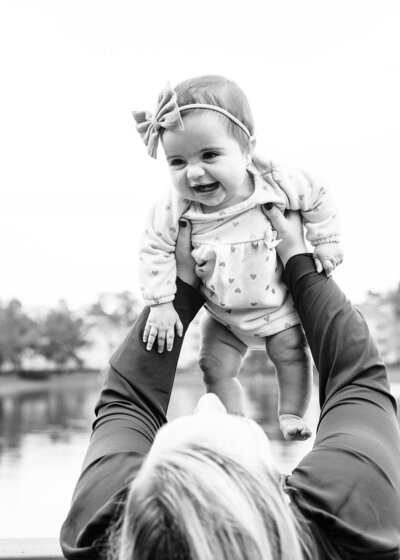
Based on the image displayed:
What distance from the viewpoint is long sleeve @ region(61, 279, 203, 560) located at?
1.01m

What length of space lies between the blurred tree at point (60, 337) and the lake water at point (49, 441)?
9.30 feet

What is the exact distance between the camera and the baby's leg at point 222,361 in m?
1.62

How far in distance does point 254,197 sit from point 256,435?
69cm

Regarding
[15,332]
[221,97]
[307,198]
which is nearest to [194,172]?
[221,97]

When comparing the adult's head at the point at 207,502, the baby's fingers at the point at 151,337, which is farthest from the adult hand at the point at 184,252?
the adult's head at the point at 207,502

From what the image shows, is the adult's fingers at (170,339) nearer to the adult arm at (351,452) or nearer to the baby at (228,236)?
the baby at (228,236)

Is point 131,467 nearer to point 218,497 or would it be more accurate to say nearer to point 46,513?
point 218,497

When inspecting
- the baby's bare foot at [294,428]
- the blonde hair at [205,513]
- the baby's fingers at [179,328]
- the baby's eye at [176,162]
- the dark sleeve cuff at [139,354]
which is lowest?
the baby's bare foot at [294,428]

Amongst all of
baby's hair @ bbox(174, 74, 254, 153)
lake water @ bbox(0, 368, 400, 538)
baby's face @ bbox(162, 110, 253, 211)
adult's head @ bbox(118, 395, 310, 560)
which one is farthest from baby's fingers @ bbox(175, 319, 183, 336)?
lake water @ bbox(0, 368, 400, 538)

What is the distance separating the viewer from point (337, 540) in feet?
3.19

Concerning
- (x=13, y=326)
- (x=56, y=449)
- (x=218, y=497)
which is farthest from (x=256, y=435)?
(x=13, y=326)

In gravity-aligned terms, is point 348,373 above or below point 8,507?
above

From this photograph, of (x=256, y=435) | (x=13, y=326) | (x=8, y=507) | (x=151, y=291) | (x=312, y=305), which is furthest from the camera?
(x=13, y=326)

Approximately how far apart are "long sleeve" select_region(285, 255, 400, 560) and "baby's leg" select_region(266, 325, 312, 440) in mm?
330
